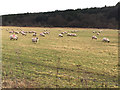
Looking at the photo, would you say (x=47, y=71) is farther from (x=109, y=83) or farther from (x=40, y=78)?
(x=109, y=83)

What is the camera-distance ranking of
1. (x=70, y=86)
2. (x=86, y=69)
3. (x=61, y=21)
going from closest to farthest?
(x=70, y=86), (x=86, y=69), (x=61, y=21)

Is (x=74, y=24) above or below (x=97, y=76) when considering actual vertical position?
above

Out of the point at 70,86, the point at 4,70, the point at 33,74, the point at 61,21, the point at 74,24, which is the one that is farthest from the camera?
the point at 61,21

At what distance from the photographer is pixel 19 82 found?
3.49 meters

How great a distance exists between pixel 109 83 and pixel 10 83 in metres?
2.87

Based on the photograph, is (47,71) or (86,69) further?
(86,69)

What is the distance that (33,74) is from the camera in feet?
13.4

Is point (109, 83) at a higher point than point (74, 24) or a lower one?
lower

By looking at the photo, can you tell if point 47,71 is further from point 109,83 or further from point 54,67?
point 109,83

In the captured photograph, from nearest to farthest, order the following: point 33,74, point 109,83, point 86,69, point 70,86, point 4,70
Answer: point 70,86 < point 109,83 < point 33,74 < point 4,70 < point 86,69

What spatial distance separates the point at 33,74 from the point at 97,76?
2.16 meters

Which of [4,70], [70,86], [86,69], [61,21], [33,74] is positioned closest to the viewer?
[70,86]

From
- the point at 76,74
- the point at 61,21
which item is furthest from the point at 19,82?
the point at 61,21

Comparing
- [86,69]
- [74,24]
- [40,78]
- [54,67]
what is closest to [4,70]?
[40,78]
